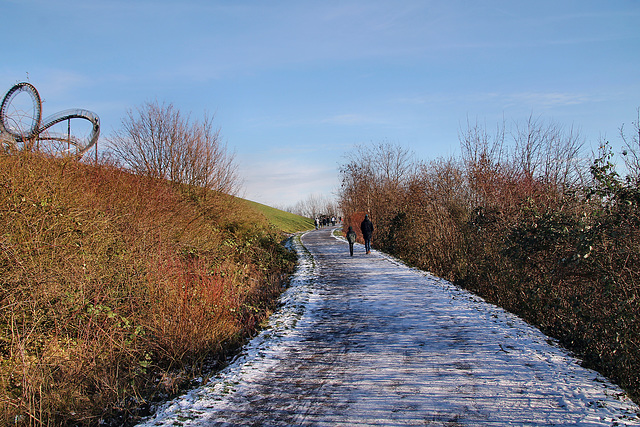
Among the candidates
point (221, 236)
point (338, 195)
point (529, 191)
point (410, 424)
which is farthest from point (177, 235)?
point (338, 195)

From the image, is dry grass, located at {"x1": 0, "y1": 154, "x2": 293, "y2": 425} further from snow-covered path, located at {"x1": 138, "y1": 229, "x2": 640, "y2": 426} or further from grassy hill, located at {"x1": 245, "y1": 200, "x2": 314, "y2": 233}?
grassy hill, located at {"x1": 245, "y1": 200, "x2": 314, "y2": 233}

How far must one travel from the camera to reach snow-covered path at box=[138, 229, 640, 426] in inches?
157

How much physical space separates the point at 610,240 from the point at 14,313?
9.24m

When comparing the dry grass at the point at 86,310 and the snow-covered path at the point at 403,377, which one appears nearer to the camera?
the snow-covered path at the point at 403,377

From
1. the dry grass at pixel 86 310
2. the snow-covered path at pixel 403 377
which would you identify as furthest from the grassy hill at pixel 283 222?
the snow-covered path at pixel 403 377

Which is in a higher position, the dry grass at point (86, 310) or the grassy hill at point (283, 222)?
the grassy hill at point (283, 222)

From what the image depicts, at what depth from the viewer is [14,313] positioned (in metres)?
5.59

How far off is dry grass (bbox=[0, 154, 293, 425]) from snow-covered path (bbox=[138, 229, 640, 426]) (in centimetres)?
96

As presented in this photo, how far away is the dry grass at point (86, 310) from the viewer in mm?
5015

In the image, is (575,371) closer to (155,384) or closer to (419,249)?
(155,384)

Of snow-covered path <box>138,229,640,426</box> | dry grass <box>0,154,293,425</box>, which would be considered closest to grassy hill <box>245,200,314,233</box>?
dry grass <box>0,154,293,425</box>

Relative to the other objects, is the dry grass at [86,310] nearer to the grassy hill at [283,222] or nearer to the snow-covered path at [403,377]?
the snow-covered path at [403,377]

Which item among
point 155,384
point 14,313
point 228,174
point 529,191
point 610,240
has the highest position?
point 228,174

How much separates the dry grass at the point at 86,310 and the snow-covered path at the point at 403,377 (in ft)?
3.16
